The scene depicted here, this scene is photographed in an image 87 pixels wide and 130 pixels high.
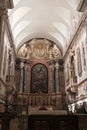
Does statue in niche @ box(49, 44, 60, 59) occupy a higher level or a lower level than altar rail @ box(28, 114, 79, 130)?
higher

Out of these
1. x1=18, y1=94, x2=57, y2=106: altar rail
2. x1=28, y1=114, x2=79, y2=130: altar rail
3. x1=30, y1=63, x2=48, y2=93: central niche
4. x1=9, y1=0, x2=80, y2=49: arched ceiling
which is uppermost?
x1=9, y1=0, x2=80, y2=49: arched ceiling

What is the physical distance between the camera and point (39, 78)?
23422mm

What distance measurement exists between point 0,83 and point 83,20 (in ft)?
26.1

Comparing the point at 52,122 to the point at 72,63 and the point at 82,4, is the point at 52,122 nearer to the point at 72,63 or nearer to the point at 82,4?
the point at 82,4

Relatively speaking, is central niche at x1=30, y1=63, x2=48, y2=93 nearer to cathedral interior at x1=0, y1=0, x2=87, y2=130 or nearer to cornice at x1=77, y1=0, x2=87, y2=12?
cathedral interior at x1=0, y1=0, x2=87, y2=130

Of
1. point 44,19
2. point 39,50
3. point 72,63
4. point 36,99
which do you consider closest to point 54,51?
point 39,50

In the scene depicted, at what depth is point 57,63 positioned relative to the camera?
23703 millimetres

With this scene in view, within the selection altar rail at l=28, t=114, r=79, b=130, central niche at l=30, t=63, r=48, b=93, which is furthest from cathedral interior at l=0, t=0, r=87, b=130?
altar rail at l=28, t=114, r=79, b=130

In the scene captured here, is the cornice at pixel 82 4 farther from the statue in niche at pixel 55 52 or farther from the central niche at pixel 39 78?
the central niche at pixel 39 78

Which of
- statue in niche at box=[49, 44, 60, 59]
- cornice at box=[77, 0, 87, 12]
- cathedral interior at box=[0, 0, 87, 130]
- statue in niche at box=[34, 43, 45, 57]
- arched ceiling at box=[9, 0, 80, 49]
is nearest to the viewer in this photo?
cornice at box=[77, 0, 87, 12]

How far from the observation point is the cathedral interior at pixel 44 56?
1498 cm

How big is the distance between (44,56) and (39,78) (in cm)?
331

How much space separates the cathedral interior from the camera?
590 inches

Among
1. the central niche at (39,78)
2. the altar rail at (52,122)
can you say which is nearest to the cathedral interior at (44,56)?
the central niche at (39,78)
